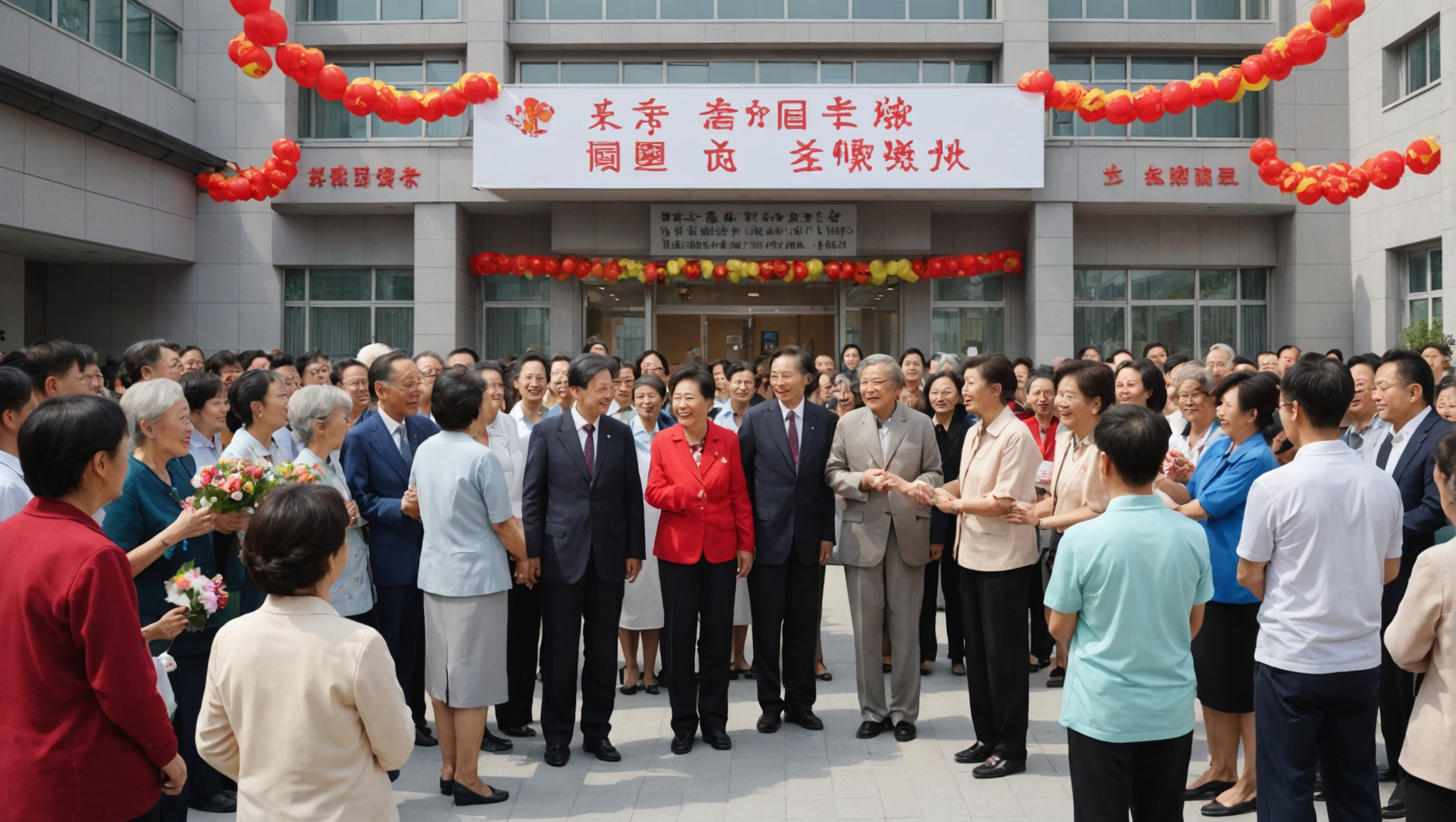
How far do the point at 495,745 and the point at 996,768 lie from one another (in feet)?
7.61

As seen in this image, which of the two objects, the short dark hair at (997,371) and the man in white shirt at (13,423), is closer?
the man in white shirt at (13,423)

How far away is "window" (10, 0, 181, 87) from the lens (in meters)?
11.5

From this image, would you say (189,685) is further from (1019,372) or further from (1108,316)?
(1108,316)

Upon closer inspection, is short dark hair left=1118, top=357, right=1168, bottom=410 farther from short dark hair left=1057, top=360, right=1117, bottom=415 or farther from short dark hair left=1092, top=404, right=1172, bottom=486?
short dark hair left=1092, top=404, right=1172, bottom=486

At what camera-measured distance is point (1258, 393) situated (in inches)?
151

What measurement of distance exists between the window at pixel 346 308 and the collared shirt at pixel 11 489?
39.7 feet

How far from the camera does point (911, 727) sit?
4863 millimetres

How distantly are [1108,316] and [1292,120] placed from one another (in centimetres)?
352

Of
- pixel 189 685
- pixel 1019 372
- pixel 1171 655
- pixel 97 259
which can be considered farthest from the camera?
pixel 97 259

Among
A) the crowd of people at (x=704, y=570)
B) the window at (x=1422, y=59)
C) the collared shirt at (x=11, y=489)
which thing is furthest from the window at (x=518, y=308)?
the collared shirt at (x=11, y=489)

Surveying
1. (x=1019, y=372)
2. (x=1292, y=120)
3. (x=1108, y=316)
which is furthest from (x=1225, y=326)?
(x=1019, y=372)

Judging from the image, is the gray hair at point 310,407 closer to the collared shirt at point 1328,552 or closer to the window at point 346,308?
the collared shirt at point 1328,552

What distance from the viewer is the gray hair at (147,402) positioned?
3379 mm

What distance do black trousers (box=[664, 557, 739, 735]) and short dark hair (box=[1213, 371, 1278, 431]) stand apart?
2.36 metres
